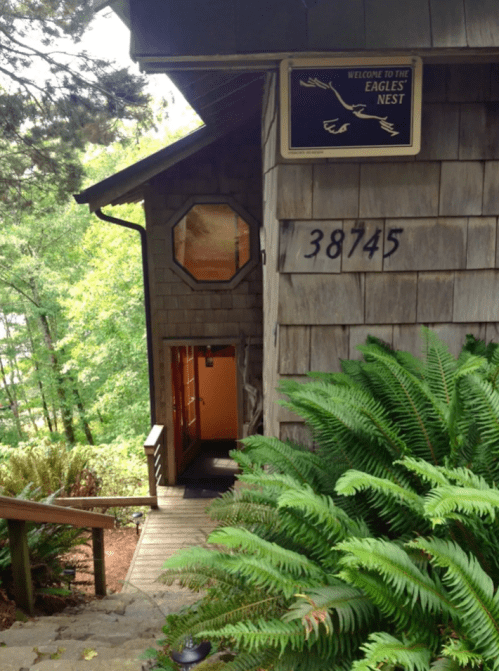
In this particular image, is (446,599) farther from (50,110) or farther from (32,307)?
(32,307)

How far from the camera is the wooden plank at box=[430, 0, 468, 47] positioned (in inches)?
79.6

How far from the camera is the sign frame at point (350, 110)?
85.9 inches

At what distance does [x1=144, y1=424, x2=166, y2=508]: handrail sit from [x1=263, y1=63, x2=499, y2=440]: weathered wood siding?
3976 millimetres

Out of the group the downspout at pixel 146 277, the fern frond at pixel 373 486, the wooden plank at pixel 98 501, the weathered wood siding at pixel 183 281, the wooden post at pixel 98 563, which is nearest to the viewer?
the fern frond at pixel 373 486

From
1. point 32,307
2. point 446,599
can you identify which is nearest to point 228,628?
point 446,599

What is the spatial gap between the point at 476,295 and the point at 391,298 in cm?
41

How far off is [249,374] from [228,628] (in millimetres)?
5548

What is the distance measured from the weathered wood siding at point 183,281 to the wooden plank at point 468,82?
13.7 ft

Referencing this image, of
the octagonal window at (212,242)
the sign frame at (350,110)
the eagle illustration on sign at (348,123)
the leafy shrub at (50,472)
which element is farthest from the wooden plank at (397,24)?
the leafy shrub at (50,472)

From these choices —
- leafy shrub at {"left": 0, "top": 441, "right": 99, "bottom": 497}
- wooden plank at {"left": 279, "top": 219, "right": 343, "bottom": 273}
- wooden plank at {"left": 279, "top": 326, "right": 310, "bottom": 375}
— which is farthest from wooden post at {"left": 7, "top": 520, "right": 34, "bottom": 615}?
leafy shrub at {"left": 0, "top": 441, "right": 99, "bottom": 497}

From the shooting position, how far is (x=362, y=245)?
2488 mm

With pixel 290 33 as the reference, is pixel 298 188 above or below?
below

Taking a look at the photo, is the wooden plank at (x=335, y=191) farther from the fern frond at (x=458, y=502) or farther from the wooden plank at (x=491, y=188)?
the fern frond at (x=458, y=502)

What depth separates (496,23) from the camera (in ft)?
6.63
